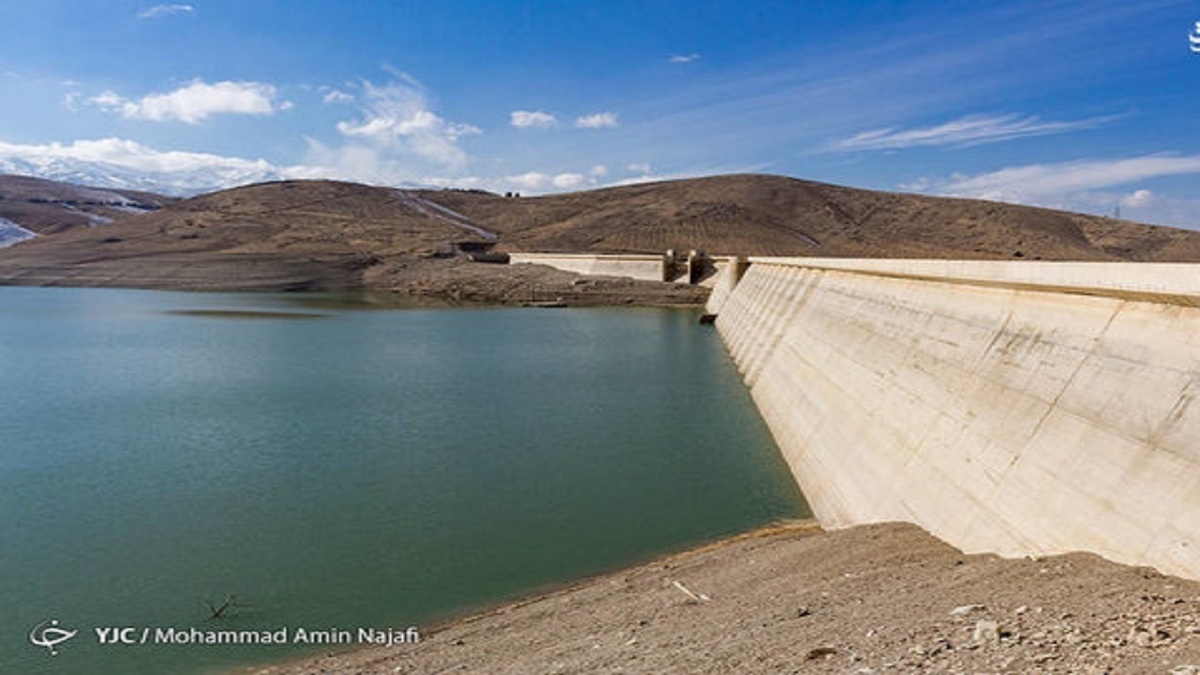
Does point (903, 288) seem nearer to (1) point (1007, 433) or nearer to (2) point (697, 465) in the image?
(2) point (697, 465)

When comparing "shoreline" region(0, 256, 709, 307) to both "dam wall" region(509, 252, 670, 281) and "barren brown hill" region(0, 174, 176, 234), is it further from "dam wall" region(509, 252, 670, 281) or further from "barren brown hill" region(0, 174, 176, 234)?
"barren brown hill" region(0, 174, 176, 234)

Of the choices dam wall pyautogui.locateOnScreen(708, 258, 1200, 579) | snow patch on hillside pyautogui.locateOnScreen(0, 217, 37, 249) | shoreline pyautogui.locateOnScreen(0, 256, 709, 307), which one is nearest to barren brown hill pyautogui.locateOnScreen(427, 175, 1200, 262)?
shoreline pyautogui.locateOnScreen(0, 256, 709, 307)

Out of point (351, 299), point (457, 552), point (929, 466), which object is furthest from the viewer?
point (351, 299)

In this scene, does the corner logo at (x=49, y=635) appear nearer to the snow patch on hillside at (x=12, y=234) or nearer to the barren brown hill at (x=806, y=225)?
the barren brown hill at (x=806, y=225)

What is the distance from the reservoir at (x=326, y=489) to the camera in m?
10.6

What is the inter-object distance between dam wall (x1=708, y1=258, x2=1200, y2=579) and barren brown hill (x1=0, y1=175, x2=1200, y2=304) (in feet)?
169

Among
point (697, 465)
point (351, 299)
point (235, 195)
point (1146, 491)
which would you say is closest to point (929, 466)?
point (1146, 491)

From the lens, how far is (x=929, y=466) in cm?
1176

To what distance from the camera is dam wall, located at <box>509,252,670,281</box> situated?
73.4 m

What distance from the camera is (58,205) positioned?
163m

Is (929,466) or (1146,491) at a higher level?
(1146,491)

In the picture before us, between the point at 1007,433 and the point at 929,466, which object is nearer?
the point at 1007,433

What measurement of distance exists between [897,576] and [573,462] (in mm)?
9981

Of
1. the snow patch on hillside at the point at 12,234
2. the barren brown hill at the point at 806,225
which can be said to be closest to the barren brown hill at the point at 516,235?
the barren brown hill at the point at 806,225
